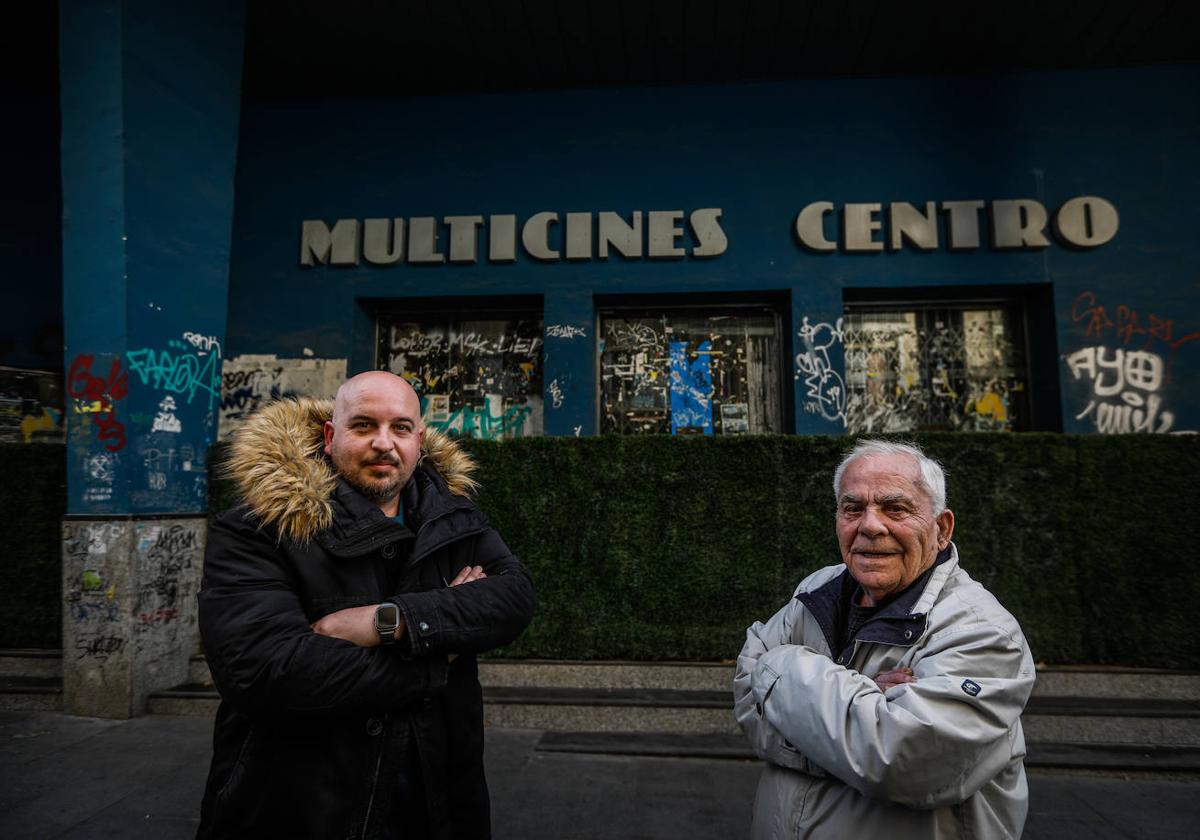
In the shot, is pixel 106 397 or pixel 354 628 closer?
pixel 354 628

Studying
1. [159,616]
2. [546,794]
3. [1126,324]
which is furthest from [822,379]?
[159,616]

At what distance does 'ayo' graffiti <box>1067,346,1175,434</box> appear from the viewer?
734 centimetres

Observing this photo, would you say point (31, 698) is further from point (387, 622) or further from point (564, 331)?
point (564, 331)

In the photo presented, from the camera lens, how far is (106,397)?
17.4 feet

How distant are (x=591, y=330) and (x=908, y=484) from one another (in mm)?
6282

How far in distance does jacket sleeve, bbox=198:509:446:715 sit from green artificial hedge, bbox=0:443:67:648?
5.48 m

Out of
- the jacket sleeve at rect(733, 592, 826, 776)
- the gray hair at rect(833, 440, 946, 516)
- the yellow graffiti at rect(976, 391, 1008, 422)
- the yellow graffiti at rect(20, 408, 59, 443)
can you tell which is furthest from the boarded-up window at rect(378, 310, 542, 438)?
the gray hair at rect(833, 440, 946, 516)

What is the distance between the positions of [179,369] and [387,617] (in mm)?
5081

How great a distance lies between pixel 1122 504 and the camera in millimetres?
5148

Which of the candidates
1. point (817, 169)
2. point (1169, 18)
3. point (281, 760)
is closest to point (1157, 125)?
point (1169, 18)

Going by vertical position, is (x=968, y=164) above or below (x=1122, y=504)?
above

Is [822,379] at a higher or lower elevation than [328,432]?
higher

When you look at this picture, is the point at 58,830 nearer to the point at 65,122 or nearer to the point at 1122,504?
the point at 65,122

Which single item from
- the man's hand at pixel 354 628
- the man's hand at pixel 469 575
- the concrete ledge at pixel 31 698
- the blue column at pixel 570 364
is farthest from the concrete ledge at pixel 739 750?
the concrete ledge at pixel 31 698
